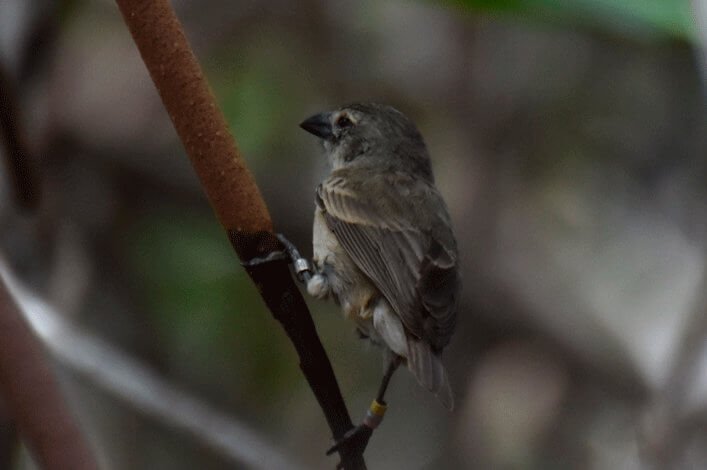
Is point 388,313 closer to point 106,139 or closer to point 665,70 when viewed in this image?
point 106,139

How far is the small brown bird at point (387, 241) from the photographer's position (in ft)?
10.0

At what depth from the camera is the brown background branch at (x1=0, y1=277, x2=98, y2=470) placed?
0.81 metres

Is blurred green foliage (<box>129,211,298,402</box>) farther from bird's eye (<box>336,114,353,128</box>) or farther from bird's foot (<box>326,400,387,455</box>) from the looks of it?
bird's foot (<box>326,400,387,455</box>)

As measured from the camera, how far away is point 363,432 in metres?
2.18

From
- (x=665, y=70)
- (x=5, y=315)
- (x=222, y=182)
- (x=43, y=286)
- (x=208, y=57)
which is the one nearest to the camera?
(x=5, y=315)

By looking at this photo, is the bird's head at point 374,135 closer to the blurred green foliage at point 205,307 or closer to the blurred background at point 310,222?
the blurred background at point 310,222

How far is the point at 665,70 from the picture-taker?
5.61 metres

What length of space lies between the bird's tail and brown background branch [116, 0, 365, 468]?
89 cm

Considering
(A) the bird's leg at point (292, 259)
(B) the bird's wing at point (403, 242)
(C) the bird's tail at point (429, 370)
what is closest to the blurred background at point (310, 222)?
(B) the bird's wing at point (403, 242)

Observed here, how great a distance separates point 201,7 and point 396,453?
220 cm

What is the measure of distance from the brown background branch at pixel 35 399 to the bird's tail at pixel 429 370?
6.09ft

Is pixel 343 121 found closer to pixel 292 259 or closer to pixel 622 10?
pixel 292 259

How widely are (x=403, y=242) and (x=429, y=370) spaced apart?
0.66m

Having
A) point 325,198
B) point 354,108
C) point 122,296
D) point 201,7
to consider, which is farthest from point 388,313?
point 201,7
